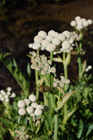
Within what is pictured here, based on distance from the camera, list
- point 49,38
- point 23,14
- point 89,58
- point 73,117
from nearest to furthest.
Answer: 1. point 49,38
2. point 73,117
3. point 89,58
4. point 23,14

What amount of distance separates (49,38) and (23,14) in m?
3.07

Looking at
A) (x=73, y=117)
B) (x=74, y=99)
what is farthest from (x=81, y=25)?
(x=73, y=117)

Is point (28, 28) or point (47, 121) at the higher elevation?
point (28, 28)

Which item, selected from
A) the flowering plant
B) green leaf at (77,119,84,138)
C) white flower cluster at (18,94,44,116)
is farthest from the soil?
white flower cluster at (18,94,44,116)

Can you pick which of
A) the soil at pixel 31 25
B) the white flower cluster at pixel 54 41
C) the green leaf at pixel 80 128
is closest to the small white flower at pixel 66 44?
the white flower cluster at pixel 54 41

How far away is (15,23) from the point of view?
3395mm

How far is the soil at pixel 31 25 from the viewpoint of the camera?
2324 mm

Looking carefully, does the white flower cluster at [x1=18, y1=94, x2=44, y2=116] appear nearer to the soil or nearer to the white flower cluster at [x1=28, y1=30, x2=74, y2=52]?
the white flower cluster at [x1=28, y1=30, x2=74, y2=52]

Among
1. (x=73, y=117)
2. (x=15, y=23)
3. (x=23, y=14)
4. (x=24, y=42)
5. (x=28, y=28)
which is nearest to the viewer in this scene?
(x=73, y=117)

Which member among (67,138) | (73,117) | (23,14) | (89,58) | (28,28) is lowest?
(67,138)

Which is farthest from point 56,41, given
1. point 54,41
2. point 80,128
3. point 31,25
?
point 31,25

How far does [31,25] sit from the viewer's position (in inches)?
129

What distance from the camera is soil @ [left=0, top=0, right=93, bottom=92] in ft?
7.63

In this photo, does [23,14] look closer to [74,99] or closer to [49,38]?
[74,99]
